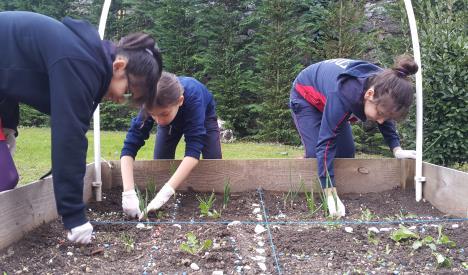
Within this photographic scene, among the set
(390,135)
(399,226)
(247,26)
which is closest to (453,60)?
(390,135)

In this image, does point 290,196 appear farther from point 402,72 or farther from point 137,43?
point 137,43

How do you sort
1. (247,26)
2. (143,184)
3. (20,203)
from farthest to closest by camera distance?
(247,26)
(143,184)
(20,203)

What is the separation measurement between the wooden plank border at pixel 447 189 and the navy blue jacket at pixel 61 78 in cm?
207

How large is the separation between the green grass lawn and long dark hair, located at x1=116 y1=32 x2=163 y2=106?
3647 mm

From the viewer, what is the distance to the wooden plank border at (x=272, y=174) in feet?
11.0

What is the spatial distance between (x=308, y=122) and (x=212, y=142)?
0.72m

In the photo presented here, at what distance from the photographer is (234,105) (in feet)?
28.0

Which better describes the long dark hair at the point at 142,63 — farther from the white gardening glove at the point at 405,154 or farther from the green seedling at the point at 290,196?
the white gardening glove at the point at 405,154

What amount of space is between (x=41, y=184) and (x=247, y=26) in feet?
22.8

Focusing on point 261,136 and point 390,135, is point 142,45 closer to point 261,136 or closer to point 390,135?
point 390,135

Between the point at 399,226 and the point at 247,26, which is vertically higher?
the point at 247,26

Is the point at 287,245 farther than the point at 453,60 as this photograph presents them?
No

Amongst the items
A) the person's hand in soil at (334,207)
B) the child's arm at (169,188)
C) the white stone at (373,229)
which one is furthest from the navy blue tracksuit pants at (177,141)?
the white stone at (373,229)

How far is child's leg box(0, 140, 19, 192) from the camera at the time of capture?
219 cm
